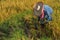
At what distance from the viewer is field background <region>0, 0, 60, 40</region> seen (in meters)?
4.92

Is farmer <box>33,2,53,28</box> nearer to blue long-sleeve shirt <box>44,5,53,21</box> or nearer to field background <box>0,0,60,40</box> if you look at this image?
blue long-sleeve shirt <box>44,5,53,21</box>

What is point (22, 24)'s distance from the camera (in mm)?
5102

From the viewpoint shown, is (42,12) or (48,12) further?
(48,12)

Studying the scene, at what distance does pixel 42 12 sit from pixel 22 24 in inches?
16.5

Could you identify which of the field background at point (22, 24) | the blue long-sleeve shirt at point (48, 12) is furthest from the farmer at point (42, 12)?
the field background at point (22, 24)

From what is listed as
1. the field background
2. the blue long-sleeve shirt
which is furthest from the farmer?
the field background

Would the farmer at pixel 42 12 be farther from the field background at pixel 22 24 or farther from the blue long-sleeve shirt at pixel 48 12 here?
the field background at pixel 22 24

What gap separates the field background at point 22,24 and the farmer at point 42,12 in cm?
10

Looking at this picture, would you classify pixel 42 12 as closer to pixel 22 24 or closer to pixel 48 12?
pixel 48 12

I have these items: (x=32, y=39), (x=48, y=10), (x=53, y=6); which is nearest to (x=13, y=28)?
(x=32, y=39)

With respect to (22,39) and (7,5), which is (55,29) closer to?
(22,39)

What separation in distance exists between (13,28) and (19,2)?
74 centimetres

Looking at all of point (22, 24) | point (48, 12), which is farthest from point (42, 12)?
point (22, 24)

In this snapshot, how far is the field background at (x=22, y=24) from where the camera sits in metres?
4.92
